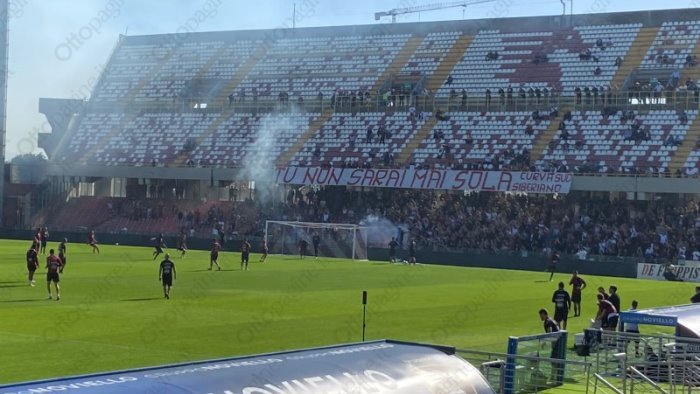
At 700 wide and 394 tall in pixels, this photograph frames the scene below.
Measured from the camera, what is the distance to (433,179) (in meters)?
64.6

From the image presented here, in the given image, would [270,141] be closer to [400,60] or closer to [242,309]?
[400,60]

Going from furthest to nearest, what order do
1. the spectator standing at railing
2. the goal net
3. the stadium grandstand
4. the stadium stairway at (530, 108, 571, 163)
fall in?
the spectator standing at railing → the stadium stairway at (530, 108, 571, 163) → the stadium grandstand → the goal net

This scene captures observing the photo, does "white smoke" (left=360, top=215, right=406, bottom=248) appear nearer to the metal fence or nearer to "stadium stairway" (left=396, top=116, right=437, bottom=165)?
"stadium stairway" (left=396, top=116, right=437, bottom=165)

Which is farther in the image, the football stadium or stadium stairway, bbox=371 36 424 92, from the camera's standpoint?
stadium stairway, bbox=371 36 424 92

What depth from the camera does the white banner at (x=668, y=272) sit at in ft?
168

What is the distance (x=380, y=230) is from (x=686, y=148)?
61.6 ft

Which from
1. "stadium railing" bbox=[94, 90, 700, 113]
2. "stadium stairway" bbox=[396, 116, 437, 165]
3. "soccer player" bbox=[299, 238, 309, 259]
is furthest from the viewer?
"stadium stairway" bbox=[396, 116, 437, 165]

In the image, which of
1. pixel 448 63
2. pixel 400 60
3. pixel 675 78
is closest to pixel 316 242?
pixel 448 63

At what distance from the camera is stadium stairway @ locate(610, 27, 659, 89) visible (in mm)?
68000

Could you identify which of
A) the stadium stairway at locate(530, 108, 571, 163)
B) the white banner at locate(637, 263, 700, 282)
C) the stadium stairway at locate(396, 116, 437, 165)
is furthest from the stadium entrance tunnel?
the stadium stairway at locate(396, 116, 437, 165)

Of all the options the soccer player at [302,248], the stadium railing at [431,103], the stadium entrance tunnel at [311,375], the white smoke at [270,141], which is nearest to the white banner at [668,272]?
the stadium railing at [431,103]

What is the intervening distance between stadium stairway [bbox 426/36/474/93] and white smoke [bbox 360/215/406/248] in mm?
12520

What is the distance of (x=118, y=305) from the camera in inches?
1240

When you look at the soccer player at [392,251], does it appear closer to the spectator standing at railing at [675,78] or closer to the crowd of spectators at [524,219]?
the crowd of spectators at [524,219]
